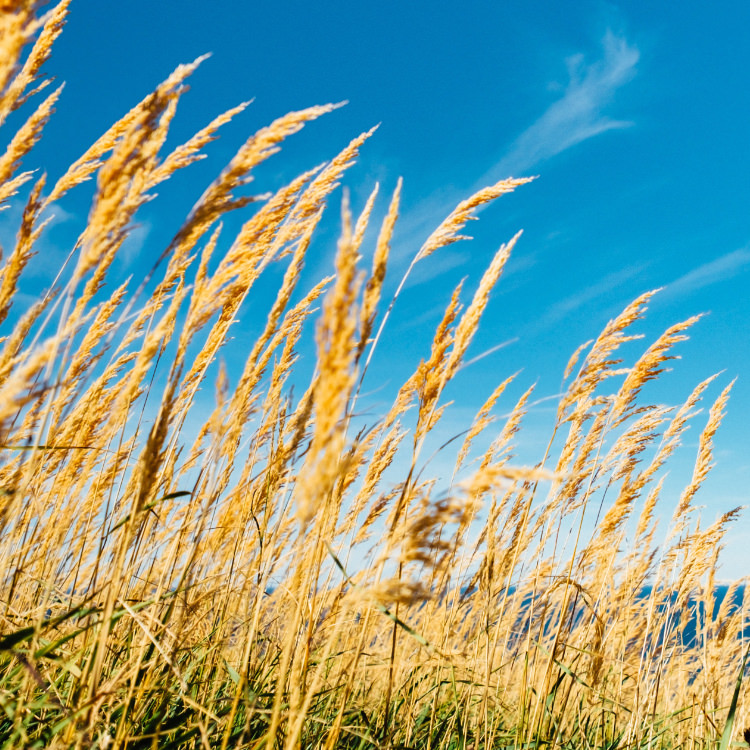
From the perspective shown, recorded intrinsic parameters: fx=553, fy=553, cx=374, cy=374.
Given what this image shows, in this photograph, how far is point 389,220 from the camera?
1.49 m

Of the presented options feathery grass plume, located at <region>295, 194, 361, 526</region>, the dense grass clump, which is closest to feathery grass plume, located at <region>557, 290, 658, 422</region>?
the dense grass clump

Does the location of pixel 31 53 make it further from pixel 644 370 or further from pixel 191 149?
pixel 644 370

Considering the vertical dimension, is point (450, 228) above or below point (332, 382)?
above

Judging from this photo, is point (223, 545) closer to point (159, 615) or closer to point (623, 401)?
point (159, 615)

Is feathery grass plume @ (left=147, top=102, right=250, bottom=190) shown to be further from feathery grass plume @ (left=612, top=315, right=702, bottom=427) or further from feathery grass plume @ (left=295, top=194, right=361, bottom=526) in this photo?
feathery grass plume @ (left=612, top=315, right=702, bottom=427)

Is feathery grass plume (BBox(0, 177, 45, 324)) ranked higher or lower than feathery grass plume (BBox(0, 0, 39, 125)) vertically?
lower

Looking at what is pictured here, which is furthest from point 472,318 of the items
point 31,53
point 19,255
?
point 31,53

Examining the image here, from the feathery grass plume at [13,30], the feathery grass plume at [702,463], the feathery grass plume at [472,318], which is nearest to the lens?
the feathery grass plume at [13,30]

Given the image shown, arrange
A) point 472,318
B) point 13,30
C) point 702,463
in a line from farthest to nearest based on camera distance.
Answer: point 702,463, point 472,318, point 13,30

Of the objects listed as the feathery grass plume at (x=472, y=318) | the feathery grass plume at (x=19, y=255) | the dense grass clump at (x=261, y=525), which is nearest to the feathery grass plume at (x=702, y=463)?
the dense grass clump at (x=261, y=525)

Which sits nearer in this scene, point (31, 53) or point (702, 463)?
point (31, 53)

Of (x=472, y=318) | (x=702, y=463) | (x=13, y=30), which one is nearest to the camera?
(x=13, y=30)

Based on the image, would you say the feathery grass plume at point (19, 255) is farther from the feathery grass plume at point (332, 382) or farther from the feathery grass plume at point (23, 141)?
the feathery grass plume at point (332, 382)

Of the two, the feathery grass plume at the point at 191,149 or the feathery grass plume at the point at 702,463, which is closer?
the feathery grass plume at the point at 191,149
